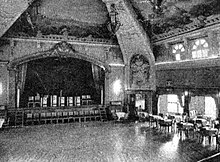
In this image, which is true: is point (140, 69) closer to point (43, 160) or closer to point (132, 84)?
point (132, 84)

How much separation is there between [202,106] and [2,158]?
41.1 ft

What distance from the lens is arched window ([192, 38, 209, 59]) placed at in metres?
12.5

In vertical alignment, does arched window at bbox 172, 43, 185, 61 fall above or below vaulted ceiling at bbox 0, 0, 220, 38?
below

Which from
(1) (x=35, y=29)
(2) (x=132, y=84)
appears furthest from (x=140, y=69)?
(1) (x=35, y=29)

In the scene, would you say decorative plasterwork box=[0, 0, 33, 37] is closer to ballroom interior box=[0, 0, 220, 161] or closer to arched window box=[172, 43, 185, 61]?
ballroom interior box=[0, 0, 220, 161]

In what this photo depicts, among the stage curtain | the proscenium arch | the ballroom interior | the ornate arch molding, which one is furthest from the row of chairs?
the ornate arch molding

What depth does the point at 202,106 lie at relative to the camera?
14703 millimetres

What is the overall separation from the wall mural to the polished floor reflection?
5.15 meters

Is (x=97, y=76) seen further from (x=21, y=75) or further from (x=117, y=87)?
(x=21, y=75)

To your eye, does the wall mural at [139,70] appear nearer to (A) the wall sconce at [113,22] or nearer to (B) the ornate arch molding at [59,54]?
(B) the ornate arch molding at [59,54]

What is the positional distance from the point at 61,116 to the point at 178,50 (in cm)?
980

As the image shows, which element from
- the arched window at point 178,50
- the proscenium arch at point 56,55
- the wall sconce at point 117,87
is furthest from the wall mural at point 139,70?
the arched window at point 178,50

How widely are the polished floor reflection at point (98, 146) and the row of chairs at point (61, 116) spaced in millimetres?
2369

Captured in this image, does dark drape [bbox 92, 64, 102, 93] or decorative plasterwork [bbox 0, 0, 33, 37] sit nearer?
decorative plasterwork [bbox 0, 0, 33, 37]
